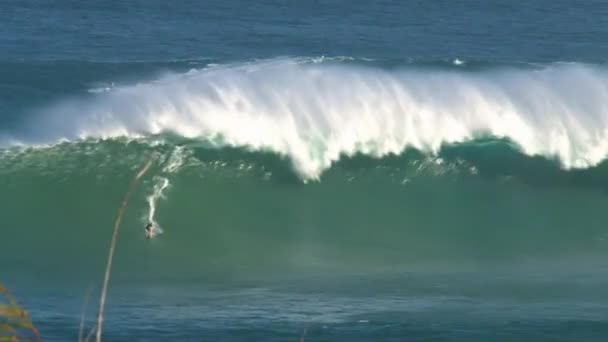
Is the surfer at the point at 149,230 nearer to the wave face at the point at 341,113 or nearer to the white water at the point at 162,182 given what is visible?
the white water at the point at 162,182

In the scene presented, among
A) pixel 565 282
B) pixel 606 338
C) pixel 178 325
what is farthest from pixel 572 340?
pixel 178 325

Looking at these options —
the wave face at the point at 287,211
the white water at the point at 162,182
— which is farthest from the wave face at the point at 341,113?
the white water at the point at 162,182

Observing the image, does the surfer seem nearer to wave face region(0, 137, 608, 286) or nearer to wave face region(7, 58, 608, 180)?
wave face region(0, 137, 608, 286)

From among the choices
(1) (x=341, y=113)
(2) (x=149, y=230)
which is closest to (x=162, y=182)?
(2) (x=149, y=230)

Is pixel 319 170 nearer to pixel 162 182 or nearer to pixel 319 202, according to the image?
pixel 319 202

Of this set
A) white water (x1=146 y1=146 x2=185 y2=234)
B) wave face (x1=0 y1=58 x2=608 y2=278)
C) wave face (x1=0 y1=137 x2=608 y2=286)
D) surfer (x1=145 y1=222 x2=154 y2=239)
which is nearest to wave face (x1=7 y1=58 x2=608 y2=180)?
wave face (x1=0 y1=58 x2=608 y2=278)

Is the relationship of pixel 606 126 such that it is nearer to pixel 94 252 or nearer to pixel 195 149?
pixel 195 149

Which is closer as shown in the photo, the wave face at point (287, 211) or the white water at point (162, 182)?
the wave face at point (287, 211)
